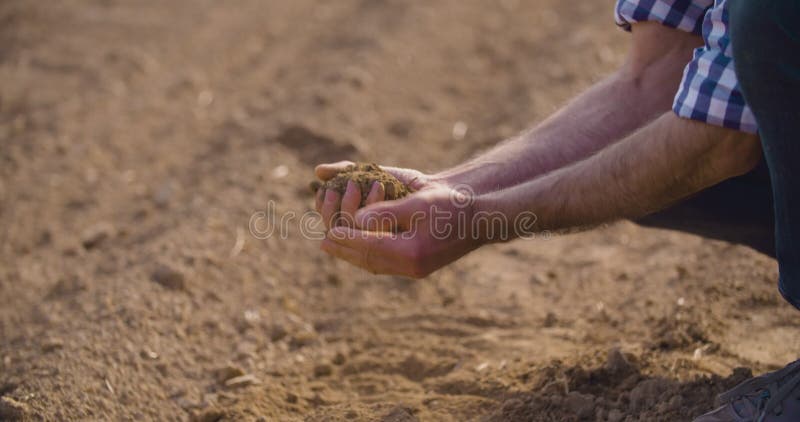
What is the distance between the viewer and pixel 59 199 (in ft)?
11.2

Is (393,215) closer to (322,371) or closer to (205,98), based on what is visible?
(322,371)

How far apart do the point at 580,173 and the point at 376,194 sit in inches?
18.1

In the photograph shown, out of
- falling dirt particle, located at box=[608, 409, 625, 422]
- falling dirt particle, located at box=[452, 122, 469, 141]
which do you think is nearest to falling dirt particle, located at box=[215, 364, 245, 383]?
falling dirt particle, located at box=[608, 409, 625, 422]

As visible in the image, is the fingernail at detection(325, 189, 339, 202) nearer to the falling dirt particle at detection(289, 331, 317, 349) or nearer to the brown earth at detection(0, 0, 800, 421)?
the brown earth at detection(0, 0, 800, 421)

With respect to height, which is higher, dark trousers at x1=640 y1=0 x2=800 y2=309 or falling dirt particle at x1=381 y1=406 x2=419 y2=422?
dark trousers at x1=640 y1=0 x2=800 y2=309

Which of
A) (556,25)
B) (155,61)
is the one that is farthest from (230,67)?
(556,25)

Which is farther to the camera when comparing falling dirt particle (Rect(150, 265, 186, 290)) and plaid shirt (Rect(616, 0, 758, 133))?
falling dirt particle (Rect(150, 265, 186, 290))

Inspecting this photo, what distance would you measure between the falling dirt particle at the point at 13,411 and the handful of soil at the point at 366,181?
845mm

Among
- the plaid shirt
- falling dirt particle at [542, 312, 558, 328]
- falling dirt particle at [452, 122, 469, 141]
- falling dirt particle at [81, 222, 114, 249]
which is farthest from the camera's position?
falling dirt particle at [452, 122, 469, 141]

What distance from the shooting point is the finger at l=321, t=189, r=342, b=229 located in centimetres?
208

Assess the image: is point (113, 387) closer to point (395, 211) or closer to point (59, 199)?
point (395, 211)

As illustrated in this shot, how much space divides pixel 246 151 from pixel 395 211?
1748 mm

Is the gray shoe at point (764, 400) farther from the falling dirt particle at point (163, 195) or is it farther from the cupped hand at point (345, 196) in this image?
the falling dirt particle at point (163, 195)

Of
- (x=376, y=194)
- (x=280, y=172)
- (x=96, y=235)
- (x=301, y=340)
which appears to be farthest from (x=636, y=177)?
(x=96, y=235)
